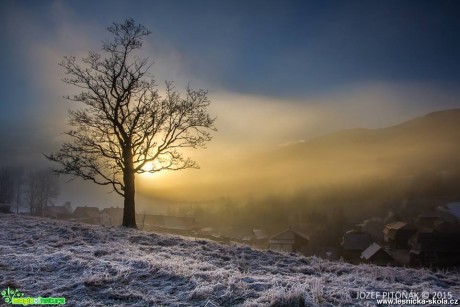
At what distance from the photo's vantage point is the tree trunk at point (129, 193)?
66.0ft

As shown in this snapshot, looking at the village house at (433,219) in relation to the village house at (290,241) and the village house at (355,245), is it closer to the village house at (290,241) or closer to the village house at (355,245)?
the village house at (355,245)

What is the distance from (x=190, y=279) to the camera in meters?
6.40

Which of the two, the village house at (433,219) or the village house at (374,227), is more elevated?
the village house at (433,219)

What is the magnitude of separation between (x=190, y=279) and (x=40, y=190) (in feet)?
375

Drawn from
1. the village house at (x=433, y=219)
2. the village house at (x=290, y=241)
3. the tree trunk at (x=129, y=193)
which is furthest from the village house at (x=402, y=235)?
the tree trunk at (x=129, y=193)

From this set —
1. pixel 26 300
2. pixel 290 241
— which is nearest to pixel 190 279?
pixel 26 300

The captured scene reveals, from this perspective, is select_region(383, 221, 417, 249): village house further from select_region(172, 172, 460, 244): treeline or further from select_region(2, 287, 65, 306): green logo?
select_region(2, 287, 65, 306): green logo

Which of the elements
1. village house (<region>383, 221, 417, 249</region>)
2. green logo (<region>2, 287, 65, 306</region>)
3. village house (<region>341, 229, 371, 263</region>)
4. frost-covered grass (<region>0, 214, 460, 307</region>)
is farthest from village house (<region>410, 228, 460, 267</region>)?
green logo (<region>2, 287, 65, 306</region>)

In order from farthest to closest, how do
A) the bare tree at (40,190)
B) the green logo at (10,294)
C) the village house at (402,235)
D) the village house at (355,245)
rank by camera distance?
1. the bare tree at (40,190)
2. the village house at (402,235)
3. the village house at (355,245)
4. the green logo at (10,294)

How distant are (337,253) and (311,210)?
Result: 5932 centimetres

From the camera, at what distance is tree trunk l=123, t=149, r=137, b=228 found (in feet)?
66.0

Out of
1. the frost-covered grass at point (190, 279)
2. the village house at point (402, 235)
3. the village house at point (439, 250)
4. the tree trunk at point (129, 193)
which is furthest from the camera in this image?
the village house at point (402, 235)

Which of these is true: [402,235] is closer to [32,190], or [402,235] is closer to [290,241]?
[290,241]

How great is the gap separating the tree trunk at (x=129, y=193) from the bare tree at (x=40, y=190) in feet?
312
